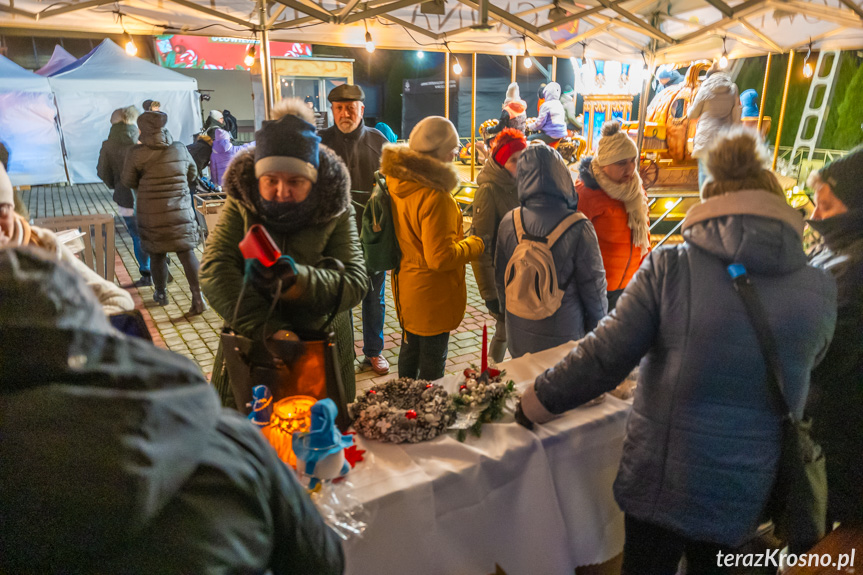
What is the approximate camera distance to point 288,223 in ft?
6.64

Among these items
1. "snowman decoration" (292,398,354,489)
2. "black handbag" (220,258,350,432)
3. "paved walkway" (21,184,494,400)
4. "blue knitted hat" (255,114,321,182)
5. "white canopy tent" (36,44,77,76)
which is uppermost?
"white canopy tent" (36,44,77,76)

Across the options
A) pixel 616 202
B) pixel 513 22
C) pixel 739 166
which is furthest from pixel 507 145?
pixel 513 22

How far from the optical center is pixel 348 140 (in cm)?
418

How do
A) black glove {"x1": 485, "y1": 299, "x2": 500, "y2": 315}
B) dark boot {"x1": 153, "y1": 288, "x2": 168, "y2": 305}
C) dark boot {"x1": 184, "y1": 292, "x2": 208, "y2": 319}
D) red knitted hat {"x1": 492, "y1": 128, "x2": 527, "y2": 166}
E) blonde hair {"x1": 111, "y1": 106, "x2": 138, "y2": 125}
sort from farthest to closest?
blonde hair {"x1": 111, "y1": 106, "x2": 138, "y2": 125} → dark boot {"x1": 153, "y1": 288, "x2": 168, "y2": 305} → dark boot {"x1": 184, "y1": 292, "x2": 208, "y2": 319} → black glove {"x1": 485, "y1": 299, "x2": 500, "y2": 315} → red knitted hat {"x1": 492, "y1": 128, "x2": 527, "y2": 166}

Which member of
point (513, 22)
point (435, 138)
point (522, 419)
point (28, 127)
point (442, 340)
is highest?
point (513, 22)

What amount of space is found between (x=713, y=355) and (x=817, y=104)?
1633 centimetres

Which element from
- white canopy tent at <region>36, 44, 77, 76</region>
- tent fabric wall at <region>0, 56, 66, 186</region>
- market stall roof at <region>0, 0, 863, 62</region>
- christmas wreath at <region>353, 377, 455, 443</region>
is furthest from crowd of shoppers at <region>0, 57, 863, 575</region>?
white canopy tent at <region>36, 44, 77, 76</region>

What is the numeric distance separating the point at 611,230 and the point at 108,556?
3.11 m

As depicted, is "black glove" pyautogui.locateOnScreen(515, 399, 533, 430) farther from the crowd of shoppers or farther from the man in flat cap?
the man in flat cap

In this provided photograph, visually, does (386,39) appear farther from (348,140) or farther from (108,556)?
(108,556)

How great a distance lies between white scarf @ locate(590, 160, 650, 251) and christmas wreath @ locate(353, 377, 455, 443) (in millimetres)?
1899

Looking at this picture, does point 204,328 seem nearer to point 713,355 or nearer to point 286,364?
point 286,364

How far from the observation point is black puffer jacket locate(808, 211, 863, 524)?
1805mm

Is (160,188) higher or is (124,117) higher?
(124,117)
